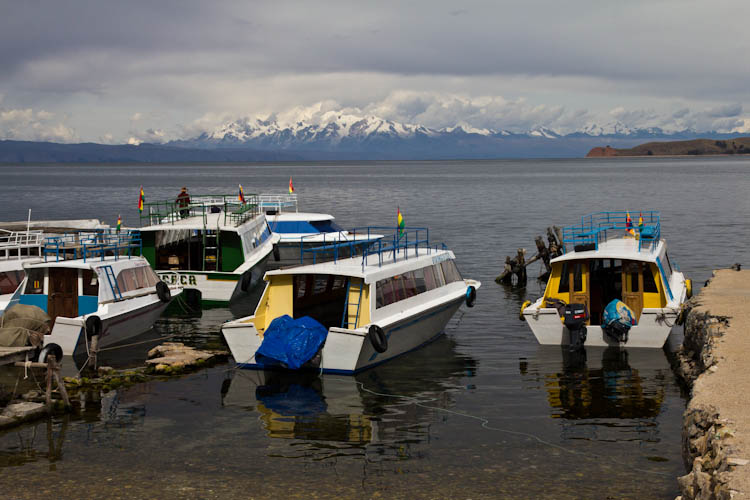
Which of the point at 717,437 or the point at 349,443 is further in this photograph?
the point at 349,443

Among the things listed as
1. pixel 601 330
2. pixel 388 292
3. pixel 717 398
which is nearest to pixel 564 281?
pixel 601 330

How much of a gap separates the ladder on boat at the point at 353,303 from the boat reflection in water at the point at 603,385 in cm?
502

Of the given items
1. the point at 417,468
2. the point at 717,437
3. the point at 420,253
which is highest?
the point at 420,253

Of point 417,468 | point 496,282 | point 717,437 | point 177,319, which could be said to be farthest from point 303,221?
point 717,437

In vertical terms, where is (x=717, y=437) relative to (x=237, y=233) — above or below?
below

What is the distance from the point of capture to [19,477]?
→ 47.8 ft

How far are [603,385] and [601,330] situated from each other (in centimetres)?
331

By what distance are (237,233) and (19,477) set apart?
20377 mm

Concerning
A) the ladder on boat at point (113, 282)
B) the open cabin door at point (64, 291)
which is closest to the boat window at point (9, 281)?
the open cabin door at point (64, 291)

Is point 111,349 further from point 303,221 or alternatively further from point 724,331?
point 303,221

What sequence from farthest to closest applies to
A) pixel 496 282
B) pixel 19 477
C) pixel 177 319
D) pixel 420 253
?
1. pixel 496 282
2. pixel 177 319
3. pixel 420 253
4. pixel 19 477

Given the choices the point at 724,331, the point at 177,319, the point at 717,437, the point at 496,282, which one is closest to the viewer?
the point at 717,437

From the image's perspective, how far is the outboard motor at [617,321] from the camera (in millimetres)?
23938

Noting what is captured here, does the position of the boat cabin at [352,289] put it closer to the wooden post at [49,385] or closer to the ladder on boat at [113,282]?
the ladder on boat at [113,282]
